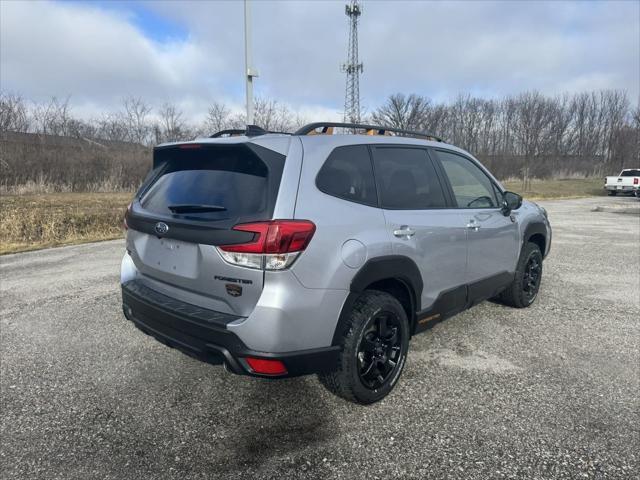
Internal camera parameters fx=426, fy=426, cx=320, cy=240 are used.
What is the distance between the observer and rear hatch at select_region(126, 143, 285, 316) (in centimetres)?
236

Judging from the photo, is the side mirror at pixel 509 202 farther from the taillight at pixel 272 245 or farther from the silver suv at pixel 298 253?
the taillight at pixel 272 245

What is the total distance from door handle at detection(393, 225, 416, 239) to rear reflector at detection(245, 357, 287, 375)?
44.7 inches

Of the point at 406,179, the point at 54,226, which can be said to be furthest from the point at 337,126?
the point at 54,226

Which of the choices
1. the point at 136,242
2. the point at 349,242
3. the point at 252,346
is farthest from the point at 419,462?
the point at 136,242

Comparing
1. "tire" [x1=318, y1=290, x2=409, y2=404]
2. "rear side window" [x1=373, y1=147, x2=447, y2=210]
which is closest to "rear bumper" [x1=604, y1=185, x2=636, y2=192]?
"rear side window" [x1=373, y1=147, x2=447, y2=210]

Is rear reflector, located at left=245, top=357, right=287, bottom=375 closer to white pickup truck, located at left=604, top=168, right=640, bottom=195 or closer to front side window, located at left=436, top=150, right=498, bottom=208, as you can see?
front side window, located at left=436, top=150, right=498, bottom=208

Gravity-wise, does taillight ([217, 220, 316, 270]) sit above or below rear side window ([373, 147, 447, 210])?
below

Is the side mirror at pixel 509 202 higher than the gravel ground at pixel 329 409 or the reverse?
higher

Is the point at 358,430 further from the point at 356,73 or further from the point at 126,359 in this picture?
the point at 356,73

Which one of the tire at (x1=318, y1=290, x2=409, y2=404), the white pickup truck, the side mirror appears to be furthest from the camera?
the white pickup truck

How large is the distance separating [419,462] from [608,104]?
75.7 metres

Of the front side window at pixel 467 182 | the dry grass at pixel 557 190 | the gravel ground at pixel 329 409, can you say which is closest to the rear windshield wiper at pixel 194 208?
the gravel ground at pixel 329 409

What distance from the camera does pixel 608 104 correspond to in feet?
204

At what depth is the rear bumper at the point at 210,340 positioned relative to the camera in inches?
93.2
